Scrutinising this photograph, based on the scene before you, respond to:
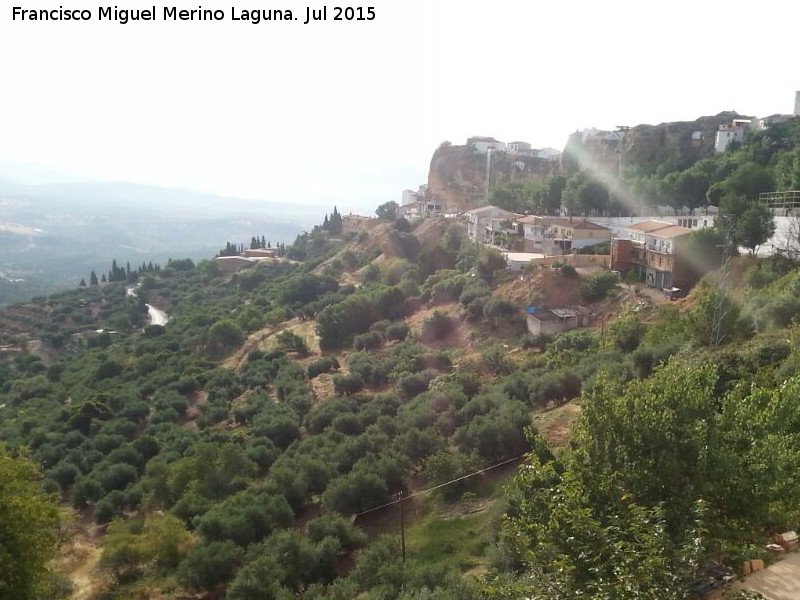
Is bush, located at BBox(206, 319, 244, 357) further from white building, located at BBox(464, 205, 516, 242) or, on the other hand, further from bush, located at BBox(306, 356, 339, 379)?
white building, located at BBox(464, 205, 516, 242)

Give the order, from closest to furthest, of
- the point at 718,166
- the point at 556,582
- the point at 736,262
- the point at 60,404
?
the point at 556,582
the point at 736,262
the point at 60,404
the point at 718,166

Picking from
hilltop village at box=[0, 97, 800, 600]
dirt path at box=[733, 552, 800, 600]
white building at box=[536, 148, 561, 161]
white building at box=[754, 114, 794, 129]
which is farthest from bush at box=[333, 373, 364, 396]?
white building at box=[536, 148, 561, 161]

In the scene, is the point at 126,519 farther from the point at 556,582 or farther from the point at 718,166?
the point at 718,166

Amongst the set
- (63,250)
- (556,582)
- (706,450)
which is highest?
(706,450)

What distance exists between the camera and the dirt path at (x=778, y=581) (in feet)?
27.1

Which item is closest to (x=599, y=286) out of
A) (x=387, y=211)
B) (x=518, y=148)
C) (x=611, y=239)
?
(x=611, y=239)

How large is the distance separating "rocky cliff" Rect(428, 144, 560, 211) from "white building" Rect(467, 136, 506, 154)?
776 millimetres

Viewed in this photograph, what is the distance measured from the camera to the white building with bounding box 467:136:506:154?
244 ft

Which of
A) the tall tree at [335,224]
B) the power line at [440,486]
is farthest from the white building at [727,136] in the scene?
the power line at [440,486]

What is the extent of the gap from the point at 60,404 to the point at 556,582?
113 feet

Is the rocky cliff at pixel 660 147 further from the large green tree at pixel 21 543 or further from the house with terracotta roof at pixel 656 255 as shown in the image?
the large green tree at pixel 21 543

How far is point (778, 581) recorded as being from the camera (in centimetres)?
856

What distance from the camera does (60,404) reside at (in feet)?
112

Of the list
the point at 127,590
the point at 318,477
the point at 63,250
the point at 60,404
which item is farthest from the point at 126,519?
the point at 63,250
